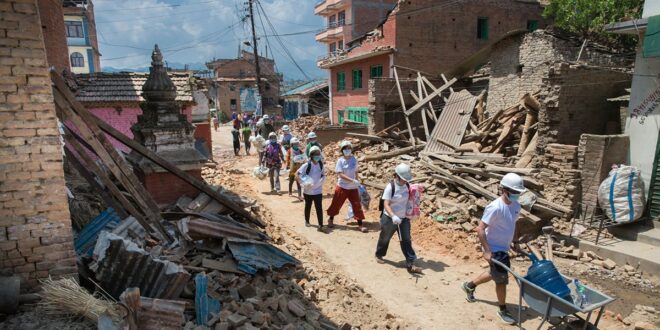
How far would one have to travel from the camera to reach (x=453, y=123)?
13.2 m

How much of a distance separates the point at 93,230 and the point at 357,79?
72.7 ft

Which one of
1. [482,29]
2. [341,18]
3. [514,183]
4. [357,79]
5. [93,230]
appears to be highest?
[341,18]

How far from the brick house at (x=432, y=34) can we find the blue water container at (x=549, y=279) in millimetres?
18404

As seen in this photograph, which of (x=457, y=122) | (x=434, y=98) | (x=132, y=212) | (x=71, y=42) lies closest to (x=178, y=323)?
(x=132, y=212)

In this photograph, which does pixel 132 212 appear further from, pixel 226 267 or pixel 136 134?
pixel 136 134

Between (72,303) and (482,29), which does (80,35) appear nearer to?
(482,29)

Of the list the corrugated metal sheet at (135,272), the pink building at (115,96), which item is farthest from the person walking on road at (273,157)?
the corrugated metal sheet at (135,272)

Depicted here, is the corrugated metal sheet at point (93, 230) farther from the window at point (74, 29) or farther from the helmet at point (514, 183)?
the window at point (74, 29)

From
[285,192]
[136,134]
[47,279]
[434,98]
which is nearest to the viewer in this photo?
[47,279]

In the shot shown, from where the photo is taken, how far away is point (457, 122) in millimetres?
13125

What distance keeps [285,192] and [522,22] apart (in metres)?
20.6

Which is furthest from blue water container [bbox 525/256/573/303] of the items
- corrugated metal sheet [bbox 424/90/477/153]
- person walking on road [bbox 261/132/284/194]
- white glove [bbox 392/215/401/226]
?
corrugated metal sheet [bbox 424/90/477/153]

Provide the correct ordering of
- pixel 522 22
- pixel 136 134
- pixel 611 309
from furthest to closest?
pixel 522 22 → pixel 136 134 → pixel 611 309

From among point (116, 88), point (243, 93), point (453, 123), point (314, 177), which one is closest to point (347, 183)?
point (314, 177)
